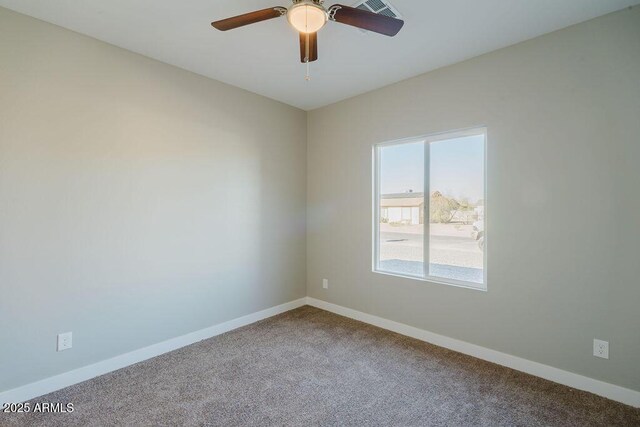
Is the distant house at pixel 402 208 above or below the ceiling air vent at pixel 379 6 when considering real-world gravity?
below

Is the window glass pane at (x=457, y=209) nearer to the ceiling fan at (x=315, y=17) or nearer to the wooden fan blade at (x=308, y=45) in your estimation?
the ceiling fan at (x=315, y=17)

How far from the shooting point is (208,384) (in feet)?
7.59

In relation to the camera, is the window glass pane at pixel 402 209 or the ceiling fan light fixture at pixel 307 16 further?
the window glass pane at pixel 402 209

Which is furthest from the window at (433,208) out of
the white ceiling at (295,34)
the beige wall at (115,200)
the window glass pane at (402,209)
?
the beige wall at (115,200)

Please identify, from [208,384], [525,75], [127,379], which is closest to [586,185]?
[525,75]

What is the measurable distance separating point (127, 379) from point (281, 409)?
1321mm

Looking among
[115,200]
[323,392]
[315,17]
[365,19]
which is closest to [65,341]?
[115,200]

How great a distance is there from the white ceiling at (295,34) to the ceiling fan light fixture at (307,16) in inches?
18.0

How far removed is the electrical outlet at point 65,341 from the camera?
2277 millimetres

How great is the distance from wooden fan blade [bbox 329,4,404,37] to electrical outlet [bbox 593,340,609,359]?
260 centimetres

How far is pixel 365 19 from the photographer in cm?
167

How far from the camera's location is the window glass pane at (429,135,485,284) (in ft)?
9.28

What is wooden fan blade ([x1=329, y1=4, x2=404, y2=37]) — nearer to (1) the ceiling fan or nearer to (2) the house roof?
(1) the ceiling fan

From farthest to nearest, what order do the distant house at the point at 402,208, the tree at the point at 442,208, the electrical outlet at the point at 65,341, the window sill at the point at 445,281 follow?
the distant house at the point at 402,208, the tree at the point at 442,208, the window sill at the point at 445,281, the electrical outlet at the point at 65,341
